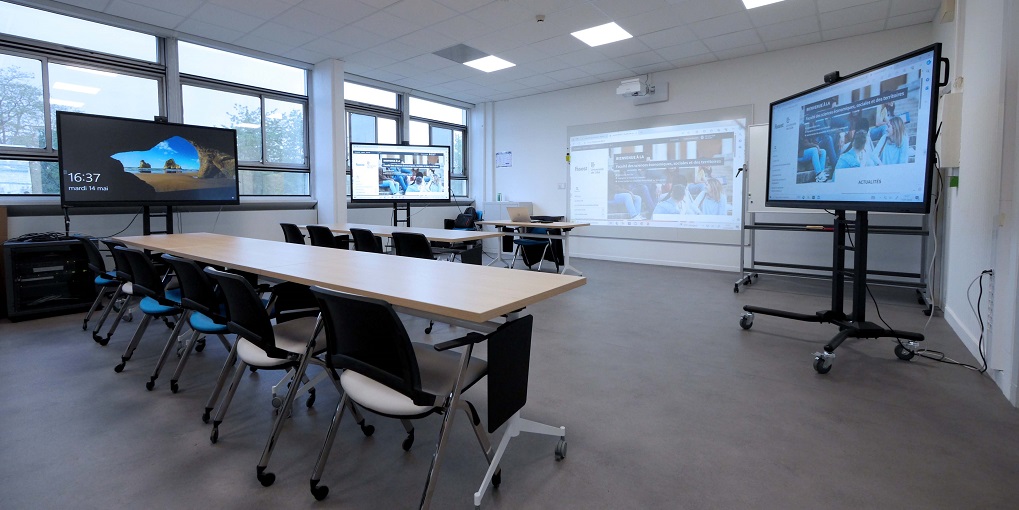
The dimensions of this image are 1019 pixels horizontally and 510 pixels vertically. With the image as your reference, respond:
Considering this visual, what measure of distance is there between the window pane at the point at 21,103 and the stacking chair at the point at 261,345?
4.59m

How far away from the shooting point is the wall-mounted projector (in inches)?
274

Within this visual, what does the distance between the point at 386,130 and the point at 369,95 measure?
0.61m

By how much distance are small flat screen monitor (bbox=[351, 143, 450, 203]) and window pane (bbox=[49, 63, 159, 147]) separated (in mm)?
2306

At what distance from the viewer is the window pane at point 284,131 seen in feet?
21.5

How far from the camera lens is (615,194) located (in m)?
7.82

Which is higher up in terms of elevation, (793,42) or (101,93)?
(793,42)

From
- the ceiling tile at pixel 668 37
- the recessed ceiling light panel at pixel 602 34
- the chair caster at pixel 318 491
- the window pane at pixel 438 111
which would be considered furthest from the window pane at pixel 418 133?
the chair caster at pixel 318 491

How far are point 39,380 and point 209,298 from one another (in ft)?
4.76

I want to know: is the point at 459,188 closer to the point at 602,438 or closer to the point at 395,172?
the point at 395,172

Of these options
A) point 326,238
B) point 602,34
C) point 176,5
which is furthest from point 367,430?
point 602,34

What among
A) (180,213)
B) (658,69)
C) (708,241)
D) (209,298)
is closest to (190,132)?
(180,213)

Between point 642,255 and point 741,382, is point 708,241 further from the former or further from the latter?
point 741,382

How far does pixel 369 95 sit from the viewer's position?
7711 millimetres

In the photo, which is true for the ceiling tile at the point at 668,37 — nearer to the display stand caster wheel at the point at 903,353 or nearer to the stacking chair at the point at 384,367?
the display stand caster wheel at the point at 903,353
